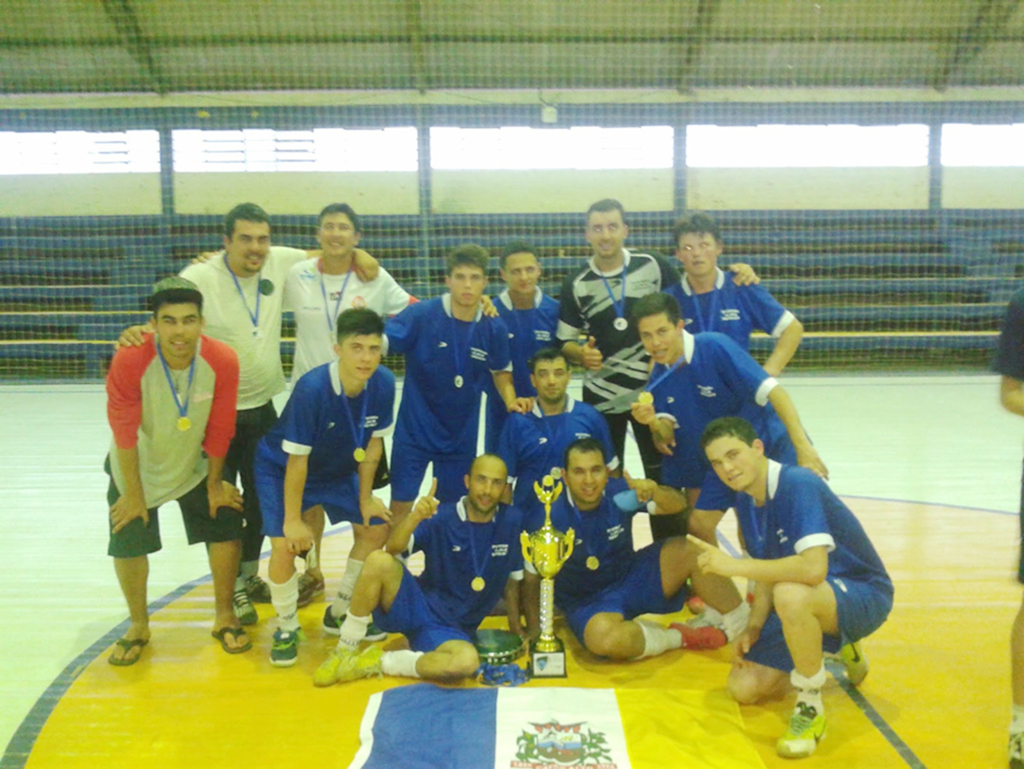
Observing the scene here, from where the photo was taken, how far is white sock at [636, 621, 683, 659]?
348 cm

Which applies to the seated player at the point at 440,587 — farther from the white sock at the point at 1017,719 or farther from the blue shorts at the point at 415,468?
the white sock at the point at 1017,719

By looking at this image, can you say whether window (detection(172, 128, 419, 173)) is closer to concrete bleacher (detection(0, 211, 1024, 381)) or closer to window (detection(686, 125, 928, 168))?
concrete bleacher (detection(0, 211, 1024, 381))

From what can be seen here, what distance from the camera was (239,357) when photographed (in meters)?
4.06

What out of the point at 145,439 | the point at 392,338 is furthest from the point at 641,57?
the point at 145,439

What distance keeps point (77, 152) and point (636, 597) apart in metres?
14.2

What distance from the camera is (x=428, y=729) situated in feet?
9.32

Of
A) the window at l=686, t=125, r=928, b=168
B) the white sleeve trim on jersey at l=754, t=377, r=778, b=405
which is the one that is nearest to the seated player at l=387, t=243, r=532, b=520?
the white sleeve trim on jersey at l=754, t=377, r=778, b=405

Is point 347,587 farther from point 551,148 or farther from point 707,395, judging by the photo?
point 551,148

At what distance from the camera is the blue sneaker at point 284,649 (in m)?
3.46

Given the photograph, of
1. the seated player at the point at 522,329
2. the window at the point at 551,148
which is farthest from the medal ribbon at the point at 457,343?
the window at the point at 551,148

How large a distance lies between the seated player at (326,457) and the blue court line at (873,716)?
191 cm

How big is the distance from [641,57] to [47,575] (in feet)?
38.9

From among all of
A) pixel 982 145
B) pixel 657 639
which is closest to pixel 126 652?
pixel 657 639

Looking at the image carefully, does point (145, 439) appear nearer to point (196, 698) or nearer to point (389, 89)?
point (196, 698)
